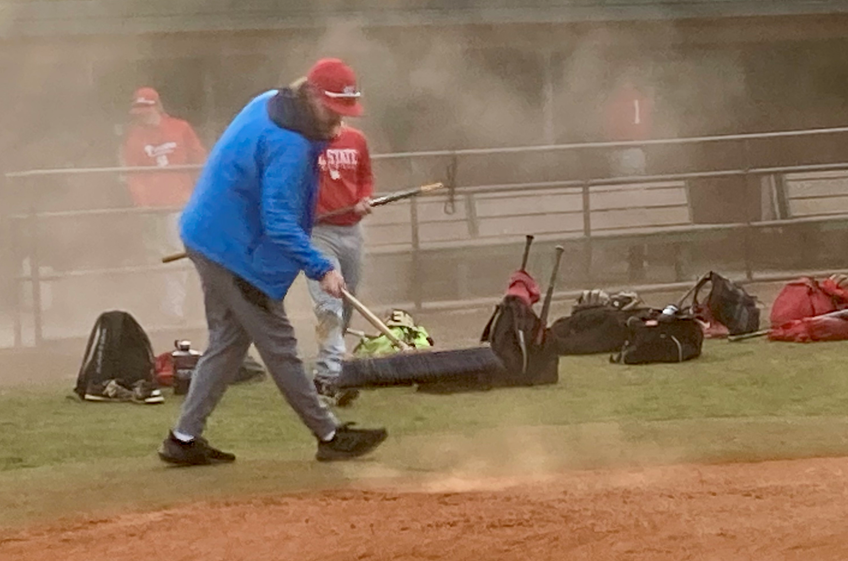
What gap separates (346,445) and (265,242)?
829 millimetres

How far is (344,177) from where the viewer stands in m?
6.79

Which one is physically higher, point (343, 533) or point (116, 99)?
point (116, 99)

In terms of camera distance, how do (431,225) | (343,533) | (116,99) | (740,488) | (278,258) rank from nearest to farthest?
(343,533), (740,488), (278,258), (431,225), (116,99)

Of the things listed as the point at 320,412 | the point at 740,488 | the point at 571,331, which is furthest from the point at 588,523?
the point at 571,331

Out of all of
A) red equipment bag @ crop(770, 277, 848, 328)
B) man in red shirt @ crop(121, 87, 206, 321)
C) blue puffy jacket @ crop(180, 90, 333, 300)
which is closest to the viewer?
blue puffy jacket @ crop(180, 90, 333, 300)

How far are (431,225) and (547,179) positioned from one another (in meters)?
1.93

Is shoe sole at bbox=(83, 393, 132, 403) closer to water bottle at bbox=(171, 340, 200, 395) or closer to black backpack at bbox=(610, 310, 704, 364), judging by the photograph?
water bottle at bbox=(171, 340, 200, 395)

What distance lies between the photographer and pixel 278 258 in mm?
5031

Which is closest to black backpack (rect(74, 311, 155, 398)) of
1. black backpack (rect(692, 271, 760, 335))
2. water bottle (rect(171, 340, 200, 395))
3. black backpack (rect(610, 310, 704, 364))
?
water bottle (rect(171, 340, 200, 395))

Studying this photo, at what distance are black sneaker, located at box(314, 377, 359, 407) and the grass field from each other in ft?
0.23

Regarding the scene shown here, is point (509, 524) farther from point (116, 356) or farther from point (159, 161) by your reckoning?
point (159, 161)

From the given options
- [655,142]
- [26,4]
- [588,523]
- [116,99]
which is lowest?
[588,523]

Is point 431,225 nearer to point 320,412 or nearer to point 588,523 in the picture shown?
point 320,412

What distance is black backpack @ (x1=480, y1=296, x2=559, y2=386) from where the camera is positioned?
703cm
